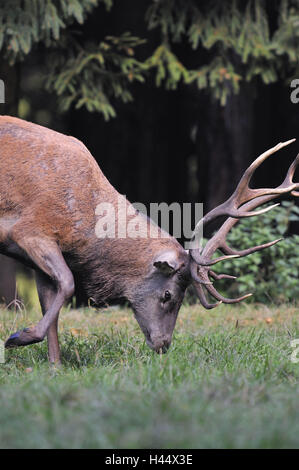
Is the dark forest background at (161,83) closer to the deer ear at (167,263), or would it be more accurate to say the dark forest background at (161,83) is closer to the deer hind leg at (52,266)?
the deer hind leg at (52,266)

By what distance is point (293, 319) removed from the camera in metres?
7.71

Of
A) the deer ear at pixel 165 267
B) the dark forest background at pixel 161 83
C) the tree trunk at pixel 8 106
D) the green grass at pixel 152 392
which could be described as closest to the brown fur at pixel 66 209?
the deer ear at pixel 165 267

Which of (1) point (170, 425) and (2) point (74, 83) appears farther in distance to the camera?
(2) point (74, 83)

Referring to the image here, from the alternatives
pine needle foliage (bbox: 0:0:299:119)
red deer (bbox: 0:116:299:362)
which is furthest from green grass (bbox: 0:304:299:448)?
pine needle foliage (bbox: 0:0:299:119)

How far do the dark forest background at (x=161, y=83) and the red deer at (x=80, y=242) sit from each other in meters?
3.37

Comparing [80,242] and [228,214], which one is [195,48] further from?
[80,242]

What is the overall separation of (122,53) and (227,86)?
5.60ft

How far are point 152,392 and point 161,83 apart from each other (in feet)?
28.3

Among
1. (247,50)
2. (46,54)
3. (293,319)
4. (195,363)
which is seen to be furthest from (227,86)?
(195,363)

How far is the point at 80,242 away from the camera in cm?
571

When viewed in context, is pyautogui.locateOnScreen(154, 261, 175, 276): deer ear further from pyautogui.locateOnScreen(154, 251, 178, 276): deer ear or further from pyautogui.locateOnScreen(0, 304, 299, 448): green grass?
pyautogui.locateOnScreen(0, 304, 299, 448): green grass

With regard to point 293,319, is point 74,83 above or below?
above

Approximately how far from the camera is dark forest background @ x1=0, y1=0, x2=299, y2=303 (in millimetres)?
9672
